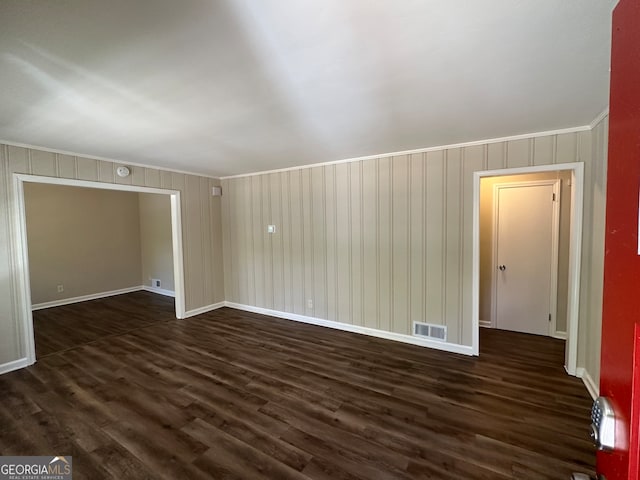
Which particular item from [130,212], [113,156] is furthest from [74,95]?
[130,212]

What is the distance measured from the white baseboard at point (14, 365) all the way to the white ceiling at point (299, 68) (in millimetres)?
2498

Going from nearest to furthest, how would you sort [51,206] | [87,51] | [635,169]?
[635,169] < [87,51] < [51,206]

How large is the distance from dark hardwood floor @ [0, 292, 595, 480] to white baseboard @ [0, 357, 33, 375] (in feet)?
0.35

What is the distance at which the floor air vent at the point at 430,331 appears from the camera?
3327 millimetres

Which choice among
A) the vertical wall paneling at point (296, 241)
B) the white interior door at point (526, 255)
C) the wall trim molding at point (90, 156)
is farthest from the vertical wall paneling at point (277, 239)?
the white interior door at point (526, 255)

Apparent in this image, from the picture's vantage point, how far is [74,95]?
1.92 meters

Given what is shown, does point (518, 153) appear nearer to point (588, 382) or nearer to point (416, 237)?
point (416, 237)

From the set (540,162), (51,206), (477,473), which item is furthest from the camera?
(51,206)

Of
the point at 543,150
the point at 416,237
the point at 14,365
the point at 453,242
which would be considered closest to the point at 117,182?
the point at 14,365

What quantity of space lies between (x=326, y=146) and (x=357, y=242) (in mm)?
1419

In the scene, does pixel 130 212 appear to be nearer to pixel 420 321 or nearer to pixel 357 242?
pixel 357 242

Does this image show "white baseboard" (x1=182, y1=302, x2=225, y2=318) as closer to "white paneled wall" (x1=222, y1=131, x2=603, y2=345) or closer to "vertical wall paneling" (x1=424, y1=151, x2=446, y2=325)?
"white paneled wall" (x1=222, y1=131, x2=603, y2=345)

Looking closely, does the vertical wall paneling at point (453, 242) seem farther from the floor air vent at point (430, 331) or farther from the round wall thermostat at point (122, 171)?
the round wall thermostat at point (122, 171)

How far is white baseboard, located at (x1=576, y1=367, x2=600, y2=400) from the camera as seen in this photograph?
92.5 inches
